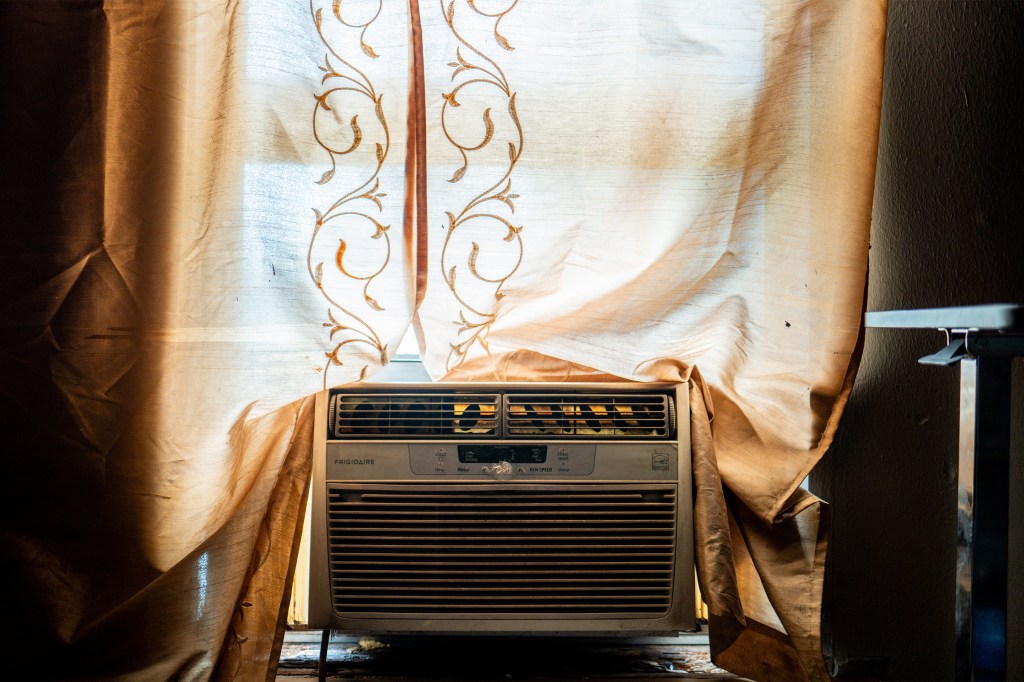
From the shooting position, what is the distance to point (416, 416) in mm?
1053

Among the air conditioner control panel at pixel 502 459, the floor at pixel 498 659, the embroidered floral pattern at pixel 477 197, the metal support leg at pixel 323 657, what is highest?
the embroidered floral pattern at pixel 477 197

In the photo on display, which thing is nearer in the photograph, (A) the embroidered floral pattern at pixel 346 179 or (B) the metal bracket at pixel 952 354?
(B) the metal bracket at pixel 952 354

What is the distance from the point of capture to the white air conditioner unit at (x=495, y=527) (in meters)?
1.04

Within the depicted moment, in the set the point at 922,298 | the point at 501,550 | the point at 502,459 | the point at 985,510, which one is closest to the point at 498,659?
the point at 501,550

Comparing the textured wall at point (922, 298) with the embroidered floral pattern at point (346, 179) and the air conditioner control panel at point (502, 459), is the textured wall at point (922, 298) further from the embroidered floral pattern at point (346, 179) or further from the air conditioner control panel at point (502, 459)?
the embroidered floral pattern at point (346, 179)

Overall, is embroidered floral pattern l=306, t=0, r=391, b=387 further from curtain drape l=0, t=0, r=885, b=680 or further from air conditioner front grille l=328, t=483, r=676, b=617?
air conditioner front grille l=328, t=483, r=676, b=617

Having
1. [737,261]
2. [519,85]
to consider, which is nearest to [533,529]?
[737,261]

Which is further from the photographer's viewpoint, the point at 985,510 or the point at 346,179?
the point at 346,179

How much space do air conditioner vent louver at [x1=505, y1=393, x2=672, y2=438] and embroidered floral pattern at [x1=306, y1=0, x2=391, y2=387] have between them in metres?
0.27

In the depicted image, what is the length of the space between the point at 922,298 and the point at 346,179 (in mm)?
915

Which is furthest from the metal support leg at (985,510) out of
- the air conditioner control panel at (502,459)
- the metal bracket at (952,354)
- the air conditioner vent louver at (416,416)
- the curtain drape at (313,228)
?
the air conditioner vent louver at (416,416)

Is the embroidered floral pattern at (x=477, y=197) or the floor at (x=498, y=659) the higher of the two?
the embroidered floral pattern at (x=477, y=197)

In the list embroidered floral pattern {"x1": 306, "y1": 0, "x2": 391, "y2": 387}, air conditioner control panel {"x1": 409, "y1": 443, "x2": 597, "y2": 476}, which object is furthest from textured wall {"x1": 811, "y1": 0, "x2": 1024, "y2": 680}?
embroidered floral pattern {"x1": 306, "y1": 0, "x2": 391, "y2": 387}

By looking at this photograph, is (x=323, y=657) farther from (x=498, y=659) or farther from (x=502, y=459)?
(x=502, y=459)
